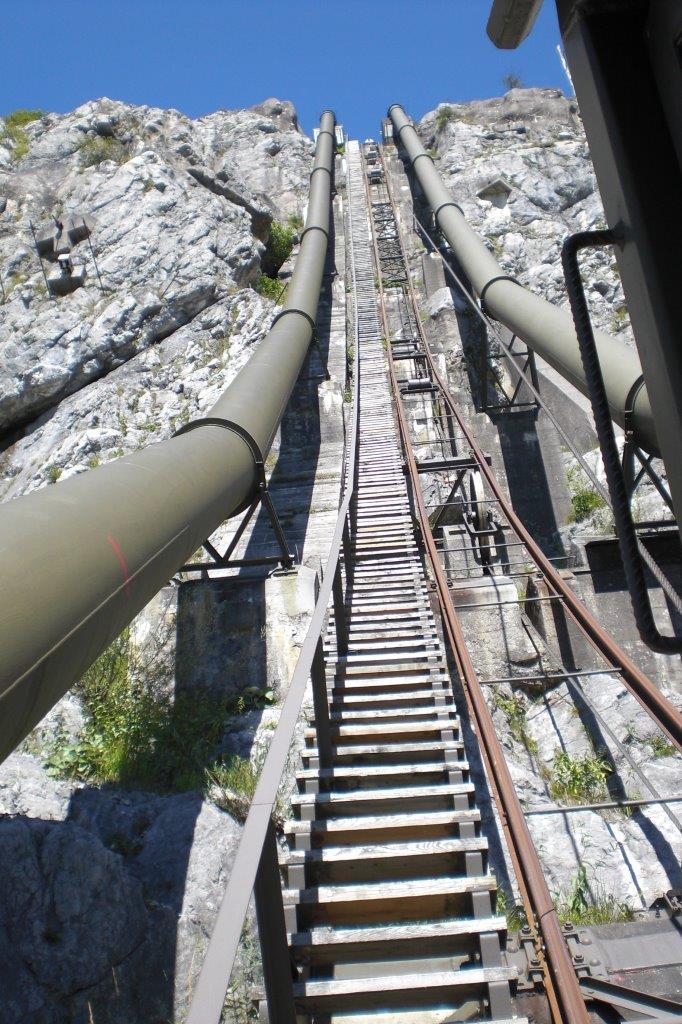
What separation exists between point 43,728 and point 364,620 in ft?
12.3

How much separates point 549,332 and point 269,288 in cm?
1438

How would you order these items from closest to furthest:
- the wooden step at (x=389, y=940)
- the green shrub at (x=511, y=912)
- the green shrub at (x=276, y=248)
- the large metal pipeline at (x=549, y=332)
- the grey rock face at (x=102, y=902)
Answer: the wooden step at (x=389, y=940), the grey rock face at (x=102, y=902), the green shrub at (x=511, y=912), the large metal pipeline at (x=549, y=332), the green shrub at (x=276, y=248)

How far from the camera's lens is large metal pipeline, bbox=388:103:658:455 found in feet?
22.9

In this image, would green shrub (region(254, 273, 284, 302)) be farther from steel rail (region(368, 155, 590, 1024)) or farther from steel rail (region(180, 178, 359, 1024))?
steel rail (region(180, 178, 359, 1024))

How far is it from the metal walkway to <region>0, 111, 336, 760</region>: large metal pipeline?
5.02 feet

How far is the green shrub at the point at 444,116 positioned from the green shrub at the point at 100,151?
52.8 feet

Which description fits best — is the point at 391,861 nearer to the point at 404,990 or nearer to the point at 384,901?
the point at 384,901

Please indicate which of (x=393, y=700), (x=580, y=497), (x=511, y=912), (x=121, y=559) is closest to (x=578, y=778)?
(x=511, y=912)

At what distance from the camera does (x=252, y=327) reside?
18172 mm

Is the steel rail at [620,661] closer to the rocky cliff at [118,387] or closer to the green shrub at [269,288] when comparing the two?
the rocky cliff at [118,387]

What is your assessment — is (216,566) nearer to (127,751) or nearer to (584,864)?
(127,751)

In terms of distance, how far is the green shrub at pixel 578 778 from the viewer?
700 centimetres

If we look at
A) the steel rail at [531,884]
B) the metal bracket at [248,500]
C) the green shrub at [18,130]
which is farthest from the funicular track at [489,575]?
the green shrub at [18,130]

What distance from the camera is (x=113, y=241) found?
19.2 meters
